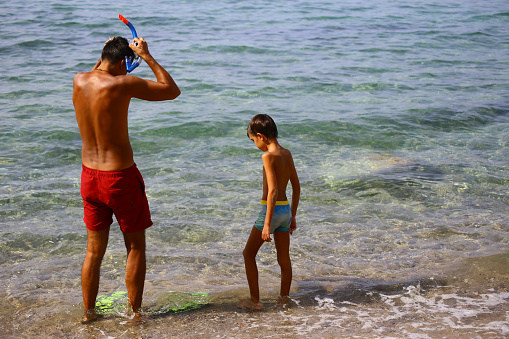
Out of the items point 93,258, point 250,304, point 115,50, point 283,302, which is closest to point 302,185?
point 283,302

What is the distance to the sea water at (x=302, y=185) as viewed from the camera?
431cm

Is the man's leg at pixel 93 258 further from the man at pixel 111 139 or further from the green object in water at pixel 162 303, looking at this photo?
the green object in water at pixel 162 303

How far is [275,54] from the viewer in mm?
16125

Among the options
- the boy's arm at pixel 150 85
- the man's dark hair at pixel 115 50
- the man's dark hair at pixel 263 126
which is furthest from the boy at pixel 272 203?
the man's dark hair at pixel 115 50

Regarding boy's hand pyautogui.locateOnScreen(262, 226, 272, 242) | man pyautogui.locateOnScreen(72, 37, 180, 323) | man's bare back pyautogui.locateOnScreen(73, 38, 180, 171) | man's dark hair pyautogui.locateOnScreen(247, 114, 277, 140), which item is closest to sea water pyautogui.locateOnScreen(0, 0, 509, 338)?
boy's hand pyautogui.locateOnScreen(262, 226, 272, 242)

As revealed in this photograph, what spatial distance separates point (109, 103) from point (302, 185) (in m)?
4.23

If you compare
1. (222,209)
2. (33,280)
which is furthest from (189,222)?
(33,280)

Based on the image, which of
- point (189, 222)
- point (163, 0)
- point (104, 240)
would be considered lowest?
point (189, 222)

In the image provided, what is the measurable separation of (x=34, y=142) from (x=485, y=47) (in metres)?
14.9

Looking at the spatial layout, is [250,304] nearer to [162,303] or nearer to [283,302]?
[283,302]

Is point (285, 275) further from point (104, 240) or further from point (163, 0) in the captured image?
point (163, 0)

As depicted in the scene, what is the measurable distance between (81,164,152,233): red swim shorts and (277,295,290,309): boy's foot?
4.38 feet

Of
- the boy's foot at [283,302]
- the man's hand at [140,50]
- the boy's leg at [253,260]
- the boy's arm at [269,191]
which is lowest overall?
the boy's foot at [283,302]

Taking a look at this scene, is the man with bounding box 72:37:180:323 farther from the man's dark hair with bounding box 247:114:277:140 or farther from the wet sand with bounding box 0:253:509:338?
the man's dark hair with bounding box 247:114:277:140
